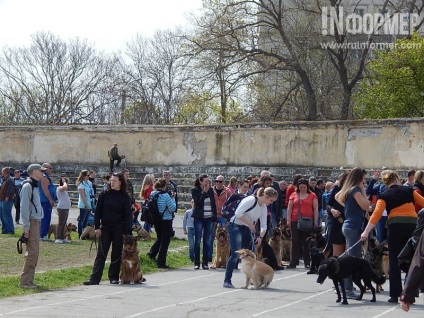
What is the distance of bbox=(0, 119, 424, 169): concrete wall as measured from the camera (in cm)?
3472

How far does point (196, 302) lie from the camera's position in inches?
519

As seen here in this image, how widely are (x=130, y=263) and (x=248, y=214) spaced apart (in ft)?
6.93

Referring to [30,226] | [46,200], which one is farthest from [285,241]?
[30,226]

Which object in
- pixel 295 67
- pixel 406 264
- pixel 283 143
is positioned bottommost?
pixel 406 264

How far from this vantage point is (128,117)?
66125 mm

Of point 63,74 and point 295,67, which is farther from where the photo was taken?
point 63,74

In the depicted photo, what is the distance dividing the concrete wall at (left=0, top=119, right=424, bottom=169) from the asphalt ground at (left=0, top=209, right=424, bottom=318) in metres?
19.2

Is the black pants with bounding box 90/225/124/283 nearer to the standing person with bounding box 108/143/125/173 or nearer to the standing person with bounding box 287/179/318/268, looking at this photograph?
the standing person with bounding box 287/179/318/268

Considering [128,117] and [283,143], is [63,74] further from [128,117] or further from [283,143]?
[283,143]

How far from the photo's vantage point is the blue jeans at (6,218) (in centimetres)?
2417

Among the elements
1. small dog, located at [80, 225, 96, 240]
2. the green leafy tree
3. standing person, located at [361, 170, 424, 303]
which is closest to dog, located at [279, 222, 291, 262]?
small dog, located at [80, 225, 96, 240]

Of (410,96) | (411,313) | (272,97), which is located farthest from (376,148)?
(411,313)

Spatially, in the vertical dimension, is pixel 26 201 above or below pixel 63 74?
below

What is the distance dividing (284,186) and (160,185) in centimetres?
583
